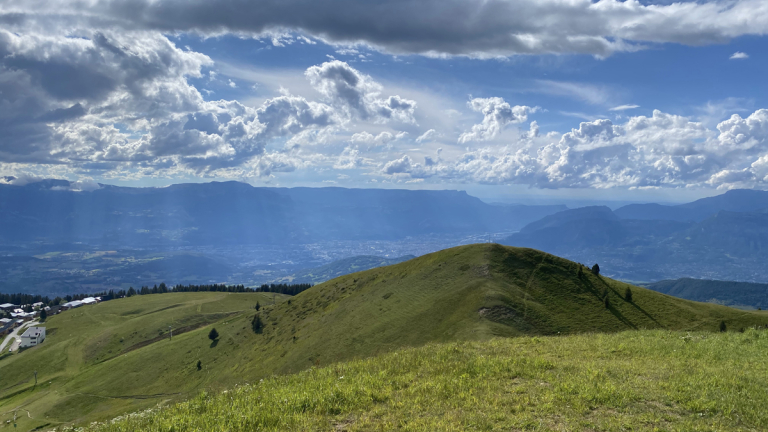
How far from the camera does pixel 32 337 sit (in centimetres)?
15462

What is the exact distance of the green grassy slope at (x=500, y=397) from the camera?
11195mm

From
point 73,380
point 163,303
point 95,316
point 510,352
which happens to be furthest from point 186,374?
point 95,316

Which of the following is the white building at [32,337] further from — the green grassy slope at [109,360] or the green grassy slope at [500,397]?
the green grassy slope at [500,397]

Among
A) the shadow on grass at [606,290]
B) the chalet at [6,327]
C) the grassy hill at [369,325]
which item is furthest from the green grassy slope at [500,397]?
the chalet at [6,327]

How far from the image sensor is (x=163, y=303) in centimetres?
18150

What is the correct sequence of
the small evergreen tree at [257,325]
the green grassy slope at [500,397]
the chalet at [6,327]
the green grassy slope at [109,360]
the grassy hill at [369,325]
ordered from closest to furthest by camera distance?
1. the green grassy slope at [500,397]
2. the grassy hill at [369,325]
3. the green grassy slope at [109,360]
4. the small evergreen tree at [257,325]
5. the chalet at [6,327]

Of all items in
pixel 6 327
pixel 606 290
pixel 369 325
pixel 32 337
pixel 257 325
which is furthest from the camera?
pixel 6 327

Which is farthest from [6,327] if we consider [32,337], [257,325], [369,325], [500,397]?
[500,397]

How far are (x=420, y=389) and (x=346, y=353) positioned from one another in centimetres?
3821

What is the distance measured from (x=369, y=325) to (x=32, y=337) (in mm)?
178014

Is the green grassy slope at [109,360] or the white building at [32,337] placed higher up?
the green grassy slope at [109,360]

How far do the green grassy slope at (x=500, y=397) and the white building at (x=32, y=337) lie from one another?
199 m

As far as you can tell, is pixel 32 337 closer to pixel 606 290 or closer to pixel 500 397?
pixel 606 290

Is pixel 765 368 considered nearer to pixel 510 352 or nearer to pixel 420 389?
pixel 510 352
